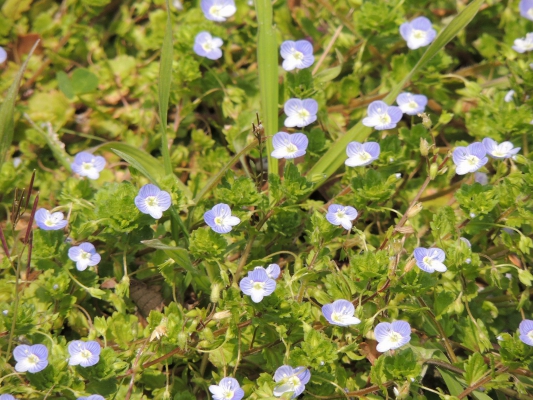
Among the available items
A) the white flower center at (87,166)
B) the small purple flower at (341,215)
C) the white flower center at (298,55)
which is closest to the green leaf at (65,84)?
the white flower center at (87,166)

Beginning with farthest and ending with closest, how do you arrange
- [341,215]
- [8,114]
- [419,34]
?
[419,34] < [8,114] < [341,215]

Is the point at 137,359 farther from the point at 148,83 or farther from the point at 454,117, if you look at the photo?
the point at 454,117

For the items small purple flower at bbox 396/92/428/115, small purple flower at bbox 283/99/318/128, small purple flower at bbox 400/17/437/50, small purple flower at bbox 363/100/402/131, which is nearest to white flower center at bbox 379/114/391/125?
small purple flower at bbox 363/100/402/131

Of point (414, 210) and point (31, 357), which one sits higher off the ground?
point (414, 210)

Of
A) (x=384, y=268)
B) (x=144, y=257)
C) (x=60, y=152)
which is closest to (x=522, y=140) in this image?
(x=384, y=268)

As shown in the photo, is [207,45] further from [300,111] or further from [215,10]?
[300,111]

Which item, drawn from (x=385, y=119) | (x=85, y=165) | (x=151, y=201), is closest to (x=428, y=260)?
(x=385, y=119)

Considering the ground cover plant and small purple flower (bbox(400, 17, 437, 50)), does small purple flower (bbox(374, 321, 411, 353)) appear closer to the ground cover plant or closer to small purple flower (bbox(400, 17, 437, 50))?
the ground cover plant
